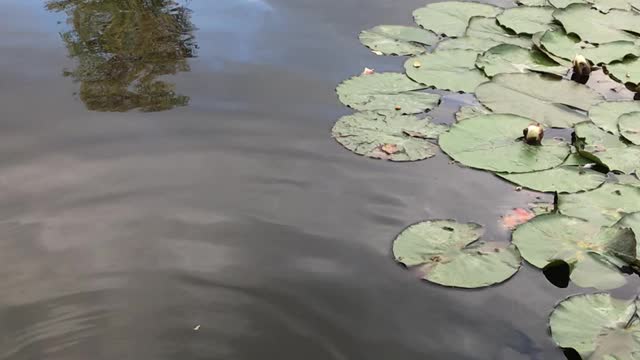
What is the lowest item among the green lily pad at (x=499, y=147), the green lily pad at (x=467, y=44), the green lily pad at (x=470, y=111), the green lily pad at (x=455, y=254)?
the green lily pad at (x=455, y=254)

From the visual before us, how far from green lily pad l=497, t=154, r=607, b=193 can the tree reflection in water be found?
1168 mm

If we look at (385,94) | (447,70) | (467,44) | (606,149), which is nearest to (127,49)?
(385,94)

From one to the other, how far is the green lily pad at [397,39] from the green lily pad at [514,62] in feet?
0.93

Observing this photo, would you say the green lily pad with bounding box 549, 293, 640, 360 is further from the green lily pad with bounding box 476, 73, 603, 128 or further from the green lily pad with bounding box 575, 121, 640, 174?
the green lily pad with bounding box 476, 73, 603, 128

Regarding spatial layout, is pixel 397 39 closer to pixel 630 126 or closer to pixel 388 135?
pixel 388 135

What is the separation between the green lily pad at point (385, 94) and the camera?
228 cm

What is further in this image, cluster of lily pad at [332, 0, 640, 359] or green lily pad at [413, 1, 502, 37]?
green lily pad at [413, 1, 502, 37]

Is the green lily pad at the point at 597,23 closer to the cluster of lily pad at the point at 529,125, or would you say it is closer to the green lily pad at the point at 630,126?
the cluster of lily pad at the point at 529,125

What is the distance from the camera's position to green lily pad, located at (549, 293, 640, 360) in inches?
54.1

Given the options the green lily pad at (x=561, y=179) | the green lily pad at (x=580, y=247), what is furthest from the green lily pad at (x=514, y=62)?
the green lily pad at (x=580, y=247)

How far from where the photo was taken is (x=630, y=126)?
6.96 ft

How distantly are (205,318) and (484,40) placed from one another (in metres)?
1.83

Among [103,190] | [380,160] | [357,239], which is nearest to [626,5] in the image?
[380,160]

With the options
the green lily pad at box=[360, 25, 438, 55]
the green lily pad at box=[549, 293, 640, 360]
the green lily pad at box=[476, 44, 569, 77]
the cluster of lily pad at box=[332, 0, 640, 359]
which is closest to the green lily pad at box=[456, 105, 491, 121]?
the cluster of lily pad at box=[332, 0, 640, 359]
